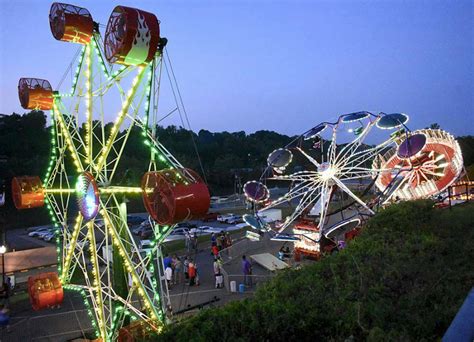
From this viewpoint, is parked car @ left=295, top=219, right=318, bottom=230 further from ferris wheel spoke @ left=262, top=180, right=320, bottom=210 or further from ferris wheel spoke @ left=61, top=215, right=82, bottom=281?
ferris wheel spoke @ left=61, top=215, right=82, bottom=281

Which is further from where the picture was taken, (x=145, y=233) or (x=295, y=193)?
(x=145, y=233)

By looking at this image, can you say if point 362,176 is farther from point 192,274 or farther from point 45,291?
point 45,291

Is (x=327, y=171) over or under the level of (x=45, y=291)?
over

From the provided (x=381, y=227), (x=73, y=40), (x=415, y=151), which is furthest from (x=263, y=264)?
(x=73, y=40)

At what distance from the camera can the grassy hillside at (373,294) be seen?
18.9 feet

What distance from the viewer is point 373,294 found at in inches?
311

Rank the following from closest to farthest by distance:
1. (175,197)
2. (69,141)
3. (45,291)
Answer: (175,197) < (69,141) < (45,291)

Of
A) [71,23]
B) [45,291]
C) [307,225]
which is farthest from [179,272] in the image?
[71,23]

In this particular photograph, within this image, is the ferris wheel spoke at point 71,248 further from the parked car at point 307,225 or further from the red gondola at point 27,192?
the parked car at point 307,225

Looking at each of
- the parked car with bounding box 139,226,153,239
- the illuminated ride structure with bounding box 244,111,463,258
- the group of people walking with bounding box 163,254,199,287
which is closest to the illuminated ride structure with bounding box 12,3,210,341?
the group of people walking with bounding box 163,254,199,287

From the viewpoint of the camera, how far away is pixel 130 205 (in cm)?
5191

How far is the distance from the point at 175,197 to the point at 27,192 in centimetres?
638

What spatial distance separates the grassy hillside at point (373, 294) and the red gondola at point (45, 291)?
5709 millimetres

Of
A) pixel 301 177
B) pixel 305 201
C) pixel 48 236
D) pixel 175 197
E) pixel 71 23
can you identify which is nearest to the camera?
pixel 175 197
